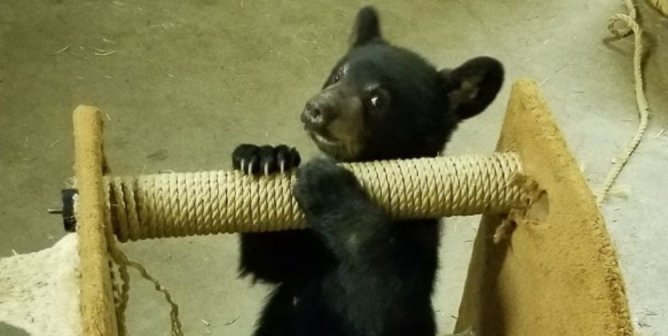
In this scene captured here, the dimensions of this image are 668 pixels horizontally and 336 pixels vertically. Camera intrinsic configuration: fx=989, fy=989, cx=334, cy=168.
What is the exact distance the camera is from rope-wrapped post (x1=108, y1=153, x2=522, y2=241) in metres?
1.51

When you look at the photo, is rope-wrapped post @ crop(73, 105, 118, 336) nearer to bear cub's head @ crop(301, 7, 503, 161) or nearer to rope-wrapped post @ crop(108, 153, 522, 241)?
rope-wrapped post @ crop(108, 153, 522, 241)

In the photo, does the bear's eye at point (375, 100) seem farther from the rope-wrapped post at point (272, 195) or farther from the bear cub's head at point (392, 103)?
the rope-wrapped post at point (272, 195)

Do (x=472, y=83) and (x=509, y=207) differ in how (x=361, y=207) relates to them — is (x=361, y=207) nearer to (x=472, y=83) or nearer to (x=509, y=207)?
(x=509, y=207)

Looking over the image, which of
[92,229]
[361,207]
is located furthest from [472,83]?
[92,229]

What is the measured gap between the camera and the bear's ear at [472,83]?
2006 millimetres

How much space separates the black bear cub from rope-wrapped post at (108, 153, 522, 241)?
0.03m

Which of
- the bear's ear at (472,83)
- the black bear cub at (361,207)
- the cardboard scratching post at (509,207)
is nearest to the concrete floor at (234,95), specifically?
the black bear cub at (361,207)

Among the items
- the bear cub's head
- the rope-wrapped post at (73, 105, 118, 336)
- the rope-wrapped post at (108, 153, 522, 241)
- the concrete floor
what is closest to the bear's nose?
the bear cub's head

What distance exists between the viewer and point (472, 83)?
6.62 feet

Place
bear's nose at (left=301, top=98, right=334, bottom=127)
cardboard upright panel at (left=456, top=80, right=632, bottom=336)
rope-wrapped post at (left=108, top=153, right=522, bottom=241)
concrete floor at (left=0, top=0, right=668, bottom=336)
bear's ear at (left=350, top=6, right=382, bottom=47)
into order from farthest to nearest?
1. concrete floor at (left=0, top=0, right=668, bottom=336)
2. bear's ear at (left=350, top=6, right=382, bottom=47)
3. bear's nose at (left=301, top=98, right=334, bottom=127)
4. rope-wrapped post at (left=108, top=153, right=522, bottom=241)
5. cardboard upright panel at (left=456, top=80, right=632, bottom=336)

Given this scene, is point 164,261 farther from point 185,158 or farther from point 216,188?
point 216,188

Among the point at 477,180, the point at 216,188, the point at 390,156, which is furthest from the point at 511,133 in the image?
the point at 216,188

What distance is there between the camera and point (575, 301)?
56.3 inches

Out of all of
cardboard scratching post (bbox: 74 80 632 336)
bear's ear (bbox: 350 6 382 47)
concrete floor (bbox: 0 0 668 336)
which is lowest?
concrete floor (bbox: 0 0 668 336)
